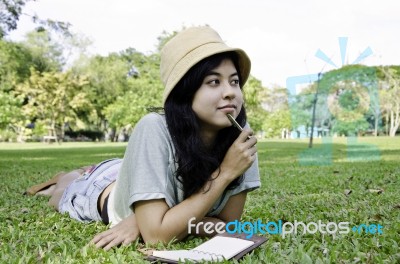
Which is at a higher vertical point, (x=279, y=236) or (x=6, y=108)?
(x=6, y=108)

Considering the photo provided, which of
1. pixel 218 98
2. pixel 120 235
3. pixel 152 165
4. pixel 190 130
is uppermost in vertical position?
pixel 218 98

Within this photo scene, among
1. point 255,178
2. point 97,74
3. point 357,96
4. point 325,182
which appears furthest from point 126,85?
point 255,178

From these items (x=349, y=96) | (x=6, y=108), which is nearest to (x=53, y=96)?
(x=6, y=108)

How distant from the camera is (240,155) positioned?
2.18 metres

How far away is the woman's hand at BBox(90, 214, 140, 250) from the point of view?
225 centimetres

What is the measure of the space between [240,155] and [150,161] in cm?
40

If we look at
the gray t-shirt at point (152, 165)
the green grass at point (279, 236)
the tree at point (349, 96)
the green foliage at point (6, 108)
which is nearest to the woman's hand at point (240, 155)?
the gray t-shirt at point (152, 165)

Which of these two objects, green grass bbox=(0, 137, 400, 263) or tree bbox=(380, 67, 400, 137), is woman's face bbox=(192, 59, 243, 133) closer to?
green grass bbox=(0, 137, 400, 263)

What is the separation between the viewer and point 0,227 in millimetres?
2920

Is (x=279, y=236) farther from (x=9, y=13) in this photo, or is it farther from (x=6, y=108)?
(x=6, y=108)

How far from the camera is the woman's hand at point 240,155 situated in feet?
7.13

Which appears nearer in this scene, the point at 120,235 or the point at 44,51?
the point at 120,235

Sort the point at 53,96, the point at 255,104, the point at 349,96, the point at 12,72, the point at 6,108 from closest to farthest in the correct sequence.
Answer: the point at 349,96 < the point at 6,108 < the point at 255,104 < the point at 53,96 < the point at 12,72

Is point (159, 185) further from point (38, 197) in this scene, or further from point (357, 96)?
point (357, 96)
